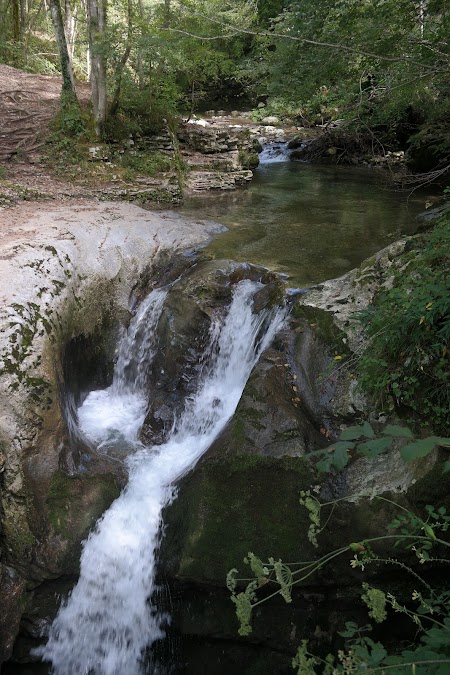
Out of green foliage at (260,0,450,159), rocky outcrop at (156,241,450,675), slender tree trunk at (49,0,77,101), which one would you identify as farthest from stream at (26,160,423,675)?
slender tree trunk at (49,0,77,101)

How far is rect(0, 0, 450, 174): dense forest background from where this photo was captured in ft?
18.1

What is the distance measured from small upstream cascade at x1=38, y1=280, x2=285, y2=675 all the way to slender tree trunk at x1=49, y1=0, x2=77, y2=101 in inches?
306

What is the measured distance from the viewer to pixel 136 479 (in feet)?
16.5

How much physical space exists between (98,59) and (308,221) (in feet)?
20.0

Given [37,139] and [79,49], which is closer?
[37,139]

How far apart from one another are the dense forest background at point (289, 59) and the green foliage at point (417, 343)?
1739mm

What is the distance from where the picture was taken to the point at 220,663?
4.02 metres

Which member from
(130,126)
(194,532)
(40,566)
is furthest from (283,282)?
(130,126)

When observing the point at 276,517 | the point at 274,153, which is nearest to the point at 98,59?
the point at 274,153

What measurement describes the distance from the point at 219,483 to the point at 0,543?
1.93 metres

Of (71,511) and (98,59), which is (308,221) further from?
(71,511)

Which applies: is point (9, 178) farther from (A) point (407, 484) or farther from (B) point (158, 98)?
(A) point (407, 484)

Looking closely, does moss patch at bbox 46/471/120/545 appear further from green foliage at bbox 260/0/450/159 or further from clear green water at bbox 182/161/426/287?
green foliage at bbox 260/0/450/159

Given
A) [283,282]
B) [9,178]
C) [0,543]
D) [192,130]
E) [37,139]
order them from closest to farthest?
1. [0,543]
2. [283,282]
3. [9,178]
4. [37,139]
5. [192,130]
